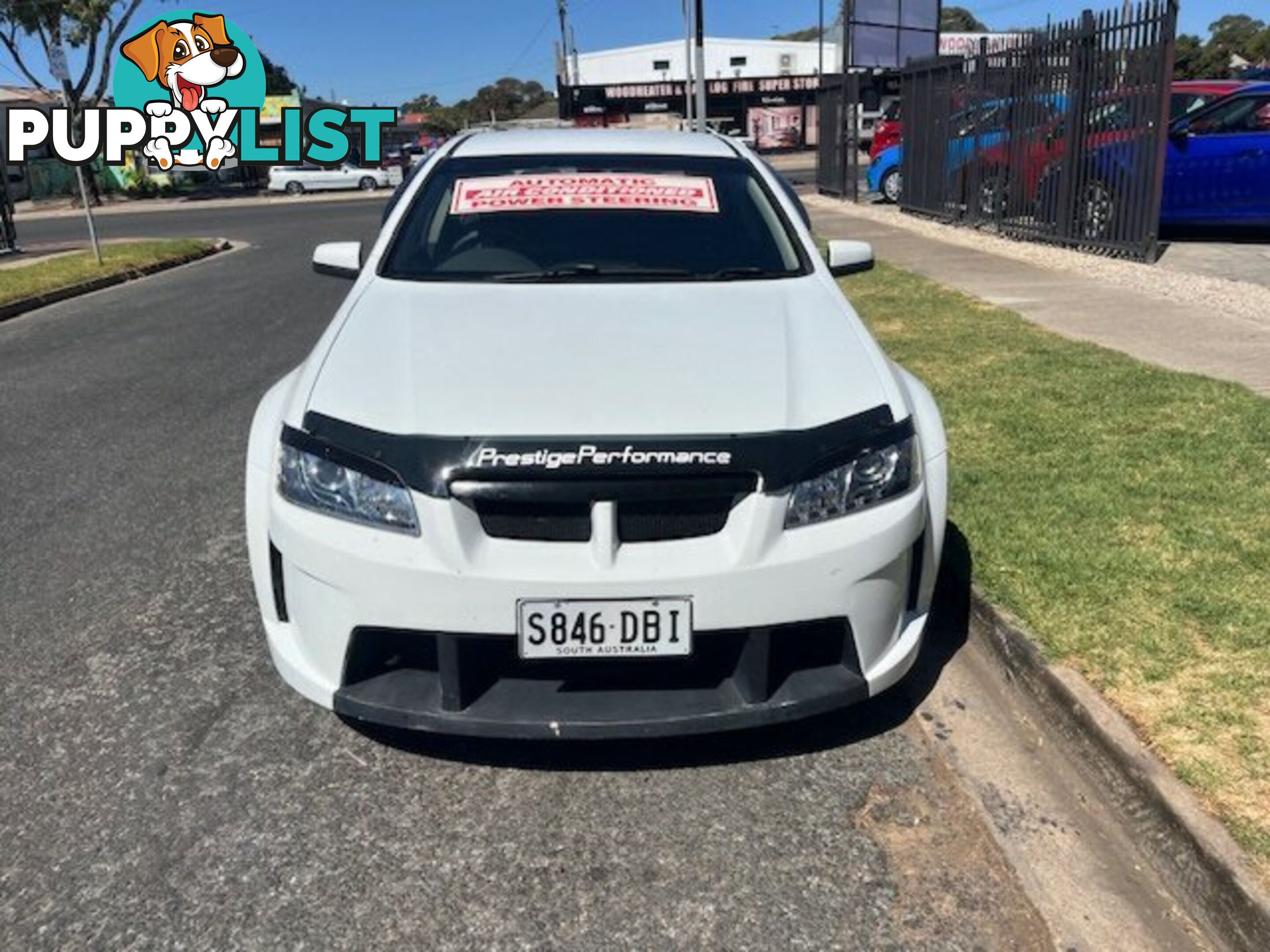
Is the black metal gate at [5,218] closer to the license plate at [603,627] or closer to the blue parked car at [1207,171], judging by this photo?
the blue parked car at [1207,171]

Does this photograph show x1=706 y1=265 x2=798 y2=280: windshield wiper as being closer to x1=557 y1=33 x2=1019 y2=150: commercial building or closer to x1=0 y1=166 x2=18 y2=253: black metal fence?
x1=0 y1=166 x2=18 y2=253: black metal fence

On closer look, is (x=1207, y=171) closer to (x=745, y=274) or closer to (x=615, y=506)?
(x=745, y=274)

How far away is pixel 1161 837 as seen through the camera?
98.1 inches

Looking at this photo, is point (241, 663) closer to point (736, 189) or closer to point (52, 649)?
point (52, 649)

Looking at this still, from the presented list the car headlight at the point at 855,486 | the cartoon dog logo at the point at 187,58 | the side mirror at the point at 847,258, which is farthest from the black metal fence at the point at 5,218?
the cartoon dog logo at the point at 187,58

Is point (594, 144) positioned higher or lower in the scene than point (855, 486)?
higher

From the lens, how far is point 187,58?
37.4m

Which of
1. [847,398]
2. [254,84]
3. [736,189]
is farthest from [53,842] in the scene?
[254,84]

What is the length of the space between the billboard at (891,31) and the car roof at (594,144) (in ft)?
67.5

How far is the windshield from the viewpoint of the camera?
12.4 ft

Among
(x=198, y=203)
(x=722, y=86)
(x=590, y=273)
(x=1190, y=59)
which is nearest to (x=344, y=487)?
(x=590, y=273)

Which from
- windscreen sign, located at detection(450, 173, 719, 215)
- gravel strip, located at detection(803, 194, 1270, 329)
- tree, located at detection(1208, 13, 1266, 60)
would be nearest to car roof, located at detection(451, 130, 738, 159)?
windscreen sign, located at detection(450, 173, 719, 215)

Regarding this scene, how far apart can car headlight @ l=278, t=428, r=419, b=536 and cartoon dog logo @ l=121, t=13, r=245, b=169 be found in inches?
1584

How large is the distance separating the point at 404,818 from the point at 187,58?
134 ft
